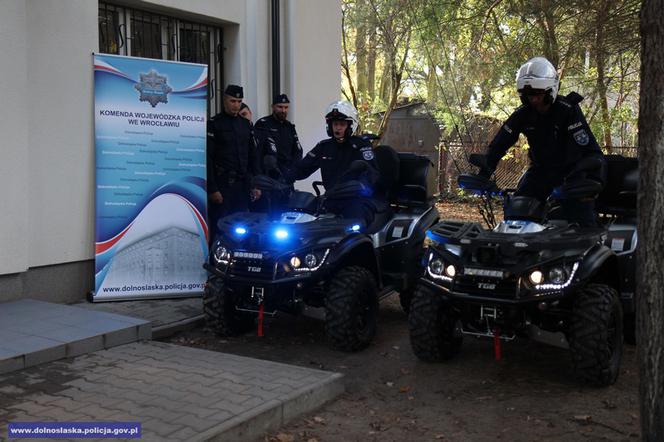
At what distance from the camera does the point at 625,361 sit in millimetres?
6191

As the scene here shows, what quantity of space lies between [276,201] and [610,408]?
3.52 meters

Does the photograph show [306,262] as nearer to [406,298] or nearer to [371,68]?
[406,298]

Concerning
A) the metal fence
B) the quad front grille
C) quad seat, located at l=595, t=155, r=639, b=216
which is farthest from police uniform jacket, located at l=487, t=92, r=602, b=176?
the metal fence

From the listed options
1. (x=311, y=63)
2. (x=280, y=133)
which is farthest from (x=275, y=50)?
(x=280, y=133)

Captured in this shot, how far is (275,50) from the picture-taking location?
402 inches

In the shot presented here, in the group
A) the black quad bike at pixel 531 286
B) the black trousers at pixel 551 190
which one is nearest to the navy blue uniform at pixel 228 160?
the black quad bike at pixel 531 286

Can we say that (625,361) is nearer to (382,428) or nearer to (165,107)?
(382,428)

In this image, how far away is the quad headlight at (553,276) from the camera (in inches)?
203

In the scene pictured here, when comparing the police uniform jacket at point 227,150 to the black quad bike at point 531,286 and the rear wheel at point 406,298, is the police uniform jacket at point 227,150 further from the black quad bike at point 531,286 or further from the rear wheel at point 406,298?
the black quad bike at point 531,286

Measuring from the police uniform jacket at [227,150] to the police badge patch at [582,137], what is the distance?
12.8ft

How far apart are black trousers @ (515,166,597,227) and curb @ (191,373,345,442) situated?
223 centimetres

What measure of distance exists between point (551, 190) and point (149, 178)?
13.7 ft

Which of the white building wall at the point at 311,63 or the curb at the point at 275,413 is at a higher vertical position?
the white building wall at the point at 311,63

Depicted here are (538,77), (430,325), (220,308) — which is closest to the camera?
(430,325)
